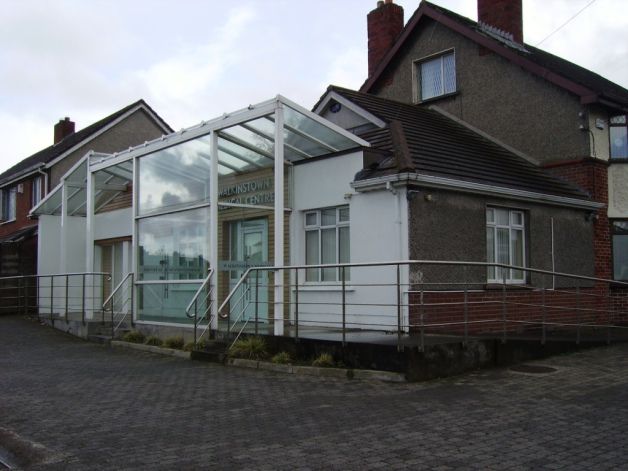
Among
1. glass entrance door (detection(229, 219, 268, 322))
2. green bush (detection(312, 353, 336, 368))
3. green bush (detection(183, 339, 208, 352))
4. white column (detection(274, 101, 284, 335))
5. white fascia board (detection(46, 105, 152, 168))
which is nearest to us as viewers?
green bush (detection(312, 353, 336, 368))

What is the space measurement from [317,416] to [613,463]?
3.00m

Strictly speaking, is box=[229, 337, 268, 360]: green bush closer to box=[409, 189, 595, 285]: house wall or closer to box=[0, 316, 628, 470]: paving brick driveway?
box=[0, 316, 628, 470]: paving brick driveway

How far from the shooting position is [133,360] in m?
11.8

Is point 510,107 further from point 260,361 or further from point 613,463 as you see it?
point 613,463

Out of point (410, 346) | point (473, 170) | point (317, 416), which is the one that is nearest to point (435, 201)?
point (473, 170)

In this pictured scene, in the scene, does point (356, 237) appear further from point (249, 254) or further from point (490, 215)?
point (249, 254)

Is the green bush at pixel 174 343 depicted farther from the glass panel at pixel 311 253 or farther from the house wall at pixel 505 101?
the house wall at pixel 505 101

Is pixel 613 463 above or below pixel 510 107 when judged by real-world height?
below

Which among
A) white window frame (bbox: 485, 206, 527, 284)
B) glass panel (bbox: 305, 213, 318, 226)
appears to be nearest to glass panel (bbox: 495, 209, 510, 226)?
white window frame (bbox: 485, 206, 527, 284)

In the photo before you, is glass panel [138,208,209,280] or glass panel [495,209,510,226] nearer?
glass panel [138,208,209,280]

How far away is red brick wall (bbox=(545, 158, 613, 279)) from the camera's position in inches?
604

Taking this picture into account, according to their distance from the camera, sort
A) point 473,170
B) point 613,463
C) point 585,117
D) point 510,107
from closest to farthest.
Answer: point 613,463
point 473,170
point 585,117
point 510,107

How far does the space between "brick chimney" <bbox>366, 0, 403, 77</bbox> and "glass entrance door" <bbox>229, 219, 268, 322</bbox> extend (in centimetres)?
875

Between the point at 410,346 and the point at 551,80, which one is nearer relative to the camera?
the point at 410,346
